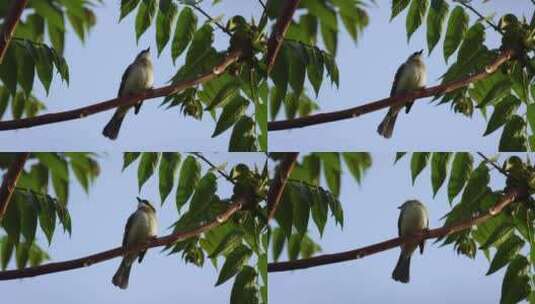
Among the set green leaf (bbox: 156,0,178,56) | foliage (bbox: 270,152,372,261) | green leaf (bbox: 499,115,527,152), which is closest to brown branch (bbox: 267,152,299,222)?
foliage (bbox: 270,152,372,261)

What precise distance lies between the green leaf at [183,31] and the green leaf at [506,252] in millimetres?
798

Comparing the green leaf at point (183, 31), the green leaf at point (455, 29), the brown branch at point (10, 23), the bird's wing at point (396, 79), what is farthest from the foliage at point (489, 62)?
the brown branch at point (10, 23)

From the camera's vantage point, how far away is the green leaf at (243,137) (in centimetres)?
220

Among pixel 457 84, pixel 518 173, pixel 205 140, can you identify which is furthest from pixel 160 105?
pixel 518 173

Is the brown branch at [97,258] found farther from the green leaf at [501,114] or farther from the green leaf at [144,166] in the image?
the green leaf at [501,114]

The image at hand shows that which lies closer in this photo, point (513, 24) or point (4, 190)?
point (4, 190)

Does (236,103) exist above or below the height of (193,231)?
above

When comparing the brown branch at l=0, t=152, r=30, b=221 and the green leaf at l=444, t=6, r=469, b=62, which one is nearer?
the brown branch at l=0, t=152, r=30, b=221

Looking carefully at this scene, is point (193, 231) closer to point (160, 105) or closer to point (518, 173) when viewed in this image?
point (160, 105)

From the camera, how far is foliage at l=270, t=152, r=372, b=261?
86.7 inches

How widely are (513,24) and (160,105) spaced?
778 millimetres

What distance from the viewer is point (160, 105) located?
219cm

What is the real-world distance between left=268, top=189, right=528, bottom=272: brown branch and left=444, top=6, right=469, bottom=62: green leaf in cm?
33

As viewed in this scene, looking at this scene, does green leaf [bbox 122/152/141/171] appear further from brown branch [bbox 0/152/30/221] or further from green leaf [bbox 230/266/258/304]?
green leaf [bbox 230/266/258/304]
